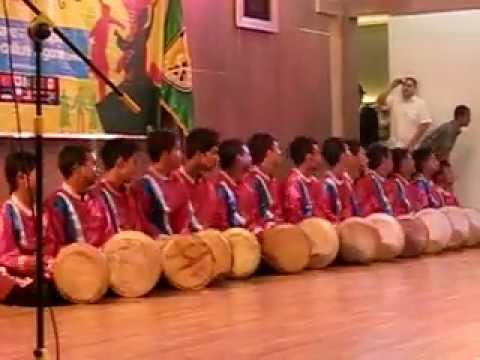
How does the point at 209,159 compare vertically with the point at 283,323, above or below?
above

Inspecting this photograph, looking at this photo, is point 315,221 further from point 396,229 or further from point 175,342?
point 175,342

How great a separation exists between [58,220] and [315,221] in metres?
1.80

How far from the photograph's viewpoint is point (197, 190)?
21.7 ft

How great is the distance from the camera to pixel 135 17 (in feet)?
23.6

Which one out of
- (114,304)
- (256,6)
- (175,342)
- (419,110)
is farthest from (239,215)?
(419,110)

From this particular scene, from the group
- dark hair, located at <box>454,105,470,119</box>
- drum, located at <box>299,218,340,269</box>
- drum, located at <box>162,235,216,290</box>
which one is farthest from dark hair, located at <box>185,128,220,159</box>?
dark hair, located at <box>454,105,470,119</box>

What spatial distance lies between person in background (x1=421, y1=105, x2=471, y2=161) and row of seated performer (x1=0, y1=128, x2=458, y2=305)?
84cm

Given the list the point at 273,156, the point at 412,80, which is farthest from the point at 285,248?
the point at 412,80

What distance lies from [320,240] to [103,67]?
1.70m

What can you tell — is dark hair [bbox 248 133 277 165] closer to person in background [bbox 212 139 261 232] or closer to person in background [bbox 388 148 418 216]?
person in background [bbox 212 139 261 232]

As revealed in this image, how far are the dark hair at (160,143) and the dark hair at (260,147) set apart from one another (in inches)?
35.3

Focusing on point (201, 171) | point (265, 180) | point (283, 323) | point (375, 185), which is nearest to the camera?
point (283, 323)

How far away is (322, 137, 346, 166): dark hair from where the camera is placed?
7992 millimetres

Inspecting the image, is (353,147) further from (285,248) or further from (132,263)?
(132,263)
